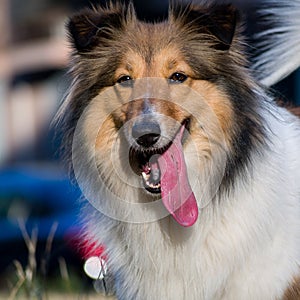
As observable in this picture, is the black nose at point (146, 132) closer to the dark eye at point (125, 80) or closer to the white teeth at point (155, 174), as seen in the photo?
the white teeth at point (155, 174)

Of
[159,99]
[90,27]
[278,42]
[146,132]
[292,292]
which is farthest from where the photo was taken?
[278,42]

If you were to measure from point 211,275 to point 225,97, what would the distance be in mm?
919

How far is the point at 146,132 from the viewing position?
420cm

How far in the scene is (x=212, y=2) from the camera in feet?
15.4

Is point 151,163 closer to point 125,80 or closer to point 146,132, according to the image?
point 146,132

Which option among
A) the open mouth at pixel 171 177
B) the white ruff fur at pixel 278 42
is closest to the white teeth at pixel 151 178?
the open mouth at pixel 171 177

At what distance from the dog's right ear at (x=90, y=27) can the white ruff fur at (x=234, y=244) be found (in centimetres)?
79

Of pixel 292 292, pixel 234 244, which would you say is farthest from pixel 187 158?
pixel 292 292

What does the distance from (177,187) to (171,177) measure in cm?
7

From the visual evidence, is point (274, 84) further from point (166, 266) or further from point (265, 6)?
point (166, 266)

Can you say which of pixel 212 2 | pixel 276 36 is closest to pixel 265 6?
pixel 276 36

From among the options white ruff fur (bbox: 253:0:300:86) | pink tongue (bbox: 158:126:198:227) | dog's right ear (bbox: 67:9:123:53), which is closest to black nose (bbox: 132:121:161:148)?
pink tongue (bbox: 158:126:198:227)

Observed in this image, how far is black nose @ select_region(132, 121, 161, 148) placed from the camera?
4.19m

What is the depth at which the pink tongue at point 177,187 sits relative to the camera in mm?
4332
